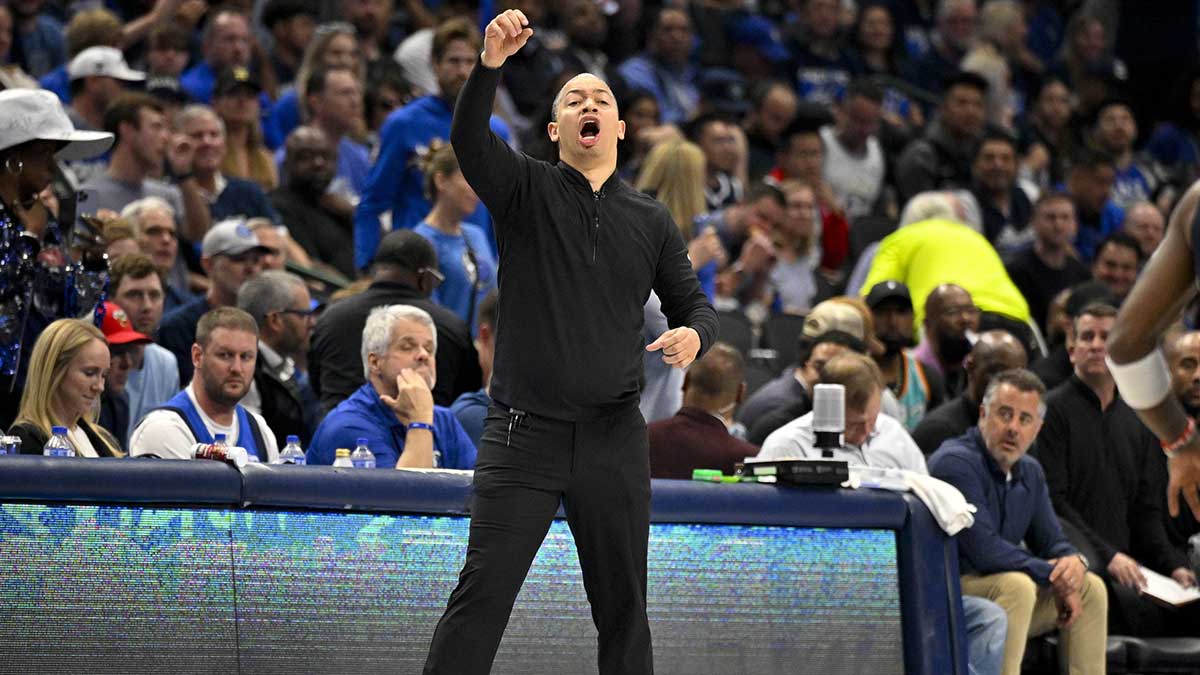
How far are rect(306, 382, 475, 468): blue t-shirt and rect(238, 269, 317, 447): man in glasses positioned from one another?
87 centimetres

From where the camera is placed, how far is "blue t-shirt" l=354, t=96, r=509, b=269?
9312 mm

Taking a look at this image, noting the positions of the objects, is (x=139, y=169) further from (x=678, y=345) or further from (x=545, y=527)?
(x=678, y=345)

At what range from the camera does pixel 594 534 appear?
4.91 meters

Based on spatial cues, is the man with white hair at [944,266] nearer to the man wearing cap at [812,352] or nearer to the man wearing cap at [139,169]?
the man wearing cap at [812,352]

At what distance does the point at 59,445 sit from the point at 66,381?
45 centimetres

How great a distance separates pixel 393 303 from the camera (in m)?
7.66

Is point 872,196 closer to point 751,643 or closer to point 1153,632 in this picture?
point 1153,632

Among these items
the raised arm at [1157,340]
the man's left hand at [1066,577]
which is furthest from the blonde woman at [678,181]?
the raised arm at [1157,340]

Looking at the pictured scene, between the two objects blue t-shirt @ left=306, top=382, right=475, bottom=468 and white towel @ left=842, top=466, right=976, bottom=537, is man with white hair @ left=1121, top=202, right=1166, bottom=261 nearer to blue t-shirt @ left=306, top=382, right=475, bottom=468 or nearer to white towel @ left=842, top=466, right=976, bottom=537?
white towel @ left=842, top=466, right=976, bottom=537

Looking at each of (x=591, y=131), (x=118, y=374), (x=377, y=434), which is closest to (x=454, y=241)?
(x=118, y=374)

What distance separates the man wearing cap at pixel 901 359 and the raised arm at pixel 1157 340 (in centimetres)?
492

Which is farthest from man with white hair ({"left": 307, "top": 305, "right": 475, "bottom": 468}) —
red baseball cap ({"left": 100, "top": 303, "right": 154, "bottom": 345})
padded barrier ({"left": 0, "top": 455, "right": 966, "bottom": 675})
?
red baseball cap ({"left": 100, "top": 303, "right": 154, "bottom": 345})

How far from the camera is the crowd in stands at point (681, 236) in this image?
6863 millimetres

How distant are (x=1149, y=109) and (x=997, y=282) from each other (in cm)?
738
